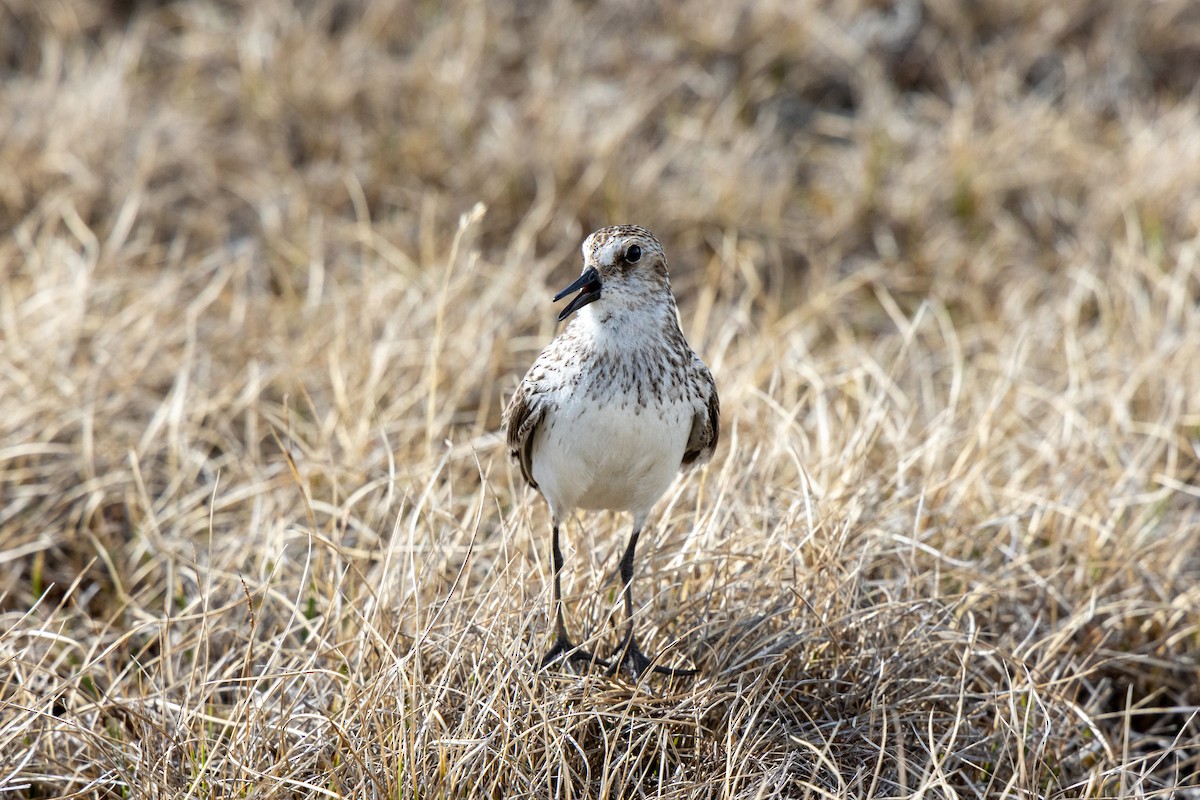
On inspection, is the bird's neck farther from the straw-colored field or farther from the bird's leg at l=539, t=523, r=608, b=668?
the bird's leg at l=539, t=523, r=608, b=668

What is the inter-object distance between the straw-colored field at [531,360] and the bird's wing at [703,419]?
31 cm

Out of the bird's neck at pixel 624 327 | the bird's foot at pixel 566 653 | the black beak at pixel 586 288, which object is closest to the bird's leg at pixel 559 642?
the bird's foot at pixel 566 653

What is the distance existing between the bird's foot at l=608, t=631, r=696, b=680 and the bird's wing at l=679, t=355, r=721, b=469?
2.04ft

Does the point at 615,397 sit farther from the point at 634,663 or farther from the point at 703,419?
the point at 634,663

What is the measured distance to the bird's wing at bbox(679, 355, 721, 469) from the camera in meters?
3.90

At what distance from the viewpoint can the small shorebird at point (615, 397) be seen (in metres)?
3.66

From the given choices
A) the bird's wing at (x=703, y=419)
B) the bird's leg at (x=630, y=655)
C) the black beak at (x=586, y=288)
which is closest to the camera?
the black beak at (x=586, y=288)

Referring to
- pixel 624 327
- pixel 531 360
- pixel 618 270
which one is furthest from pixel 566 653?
pixel 531 360

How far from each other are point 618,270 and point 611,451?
53 centimetres

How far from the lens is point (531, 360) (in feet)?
19.3

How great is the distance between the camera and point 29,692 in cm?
358

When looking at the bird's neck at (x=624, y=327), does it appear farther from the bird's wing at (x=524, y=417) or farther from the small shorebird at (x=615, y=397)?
the bird's wing at (x=524, y=417)

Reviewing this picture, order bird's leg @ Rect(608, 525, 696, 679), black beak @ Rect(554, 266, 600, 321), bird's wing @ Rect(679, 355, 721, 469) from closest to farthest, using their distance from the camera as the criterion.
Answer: black beak @ Rect(554, 266, 600, 321) < bird's leg @ Rect(608, 525, 696, 679) < bird's wing @ Rect(679, 355, 721, 469)

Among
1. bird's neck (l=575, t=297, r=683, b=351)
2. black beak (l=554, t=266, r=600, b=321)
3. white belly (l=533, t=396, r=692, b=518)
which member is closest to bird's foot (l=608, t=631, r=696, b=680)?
white belly (l=533, t=396, r=692, b=518)
